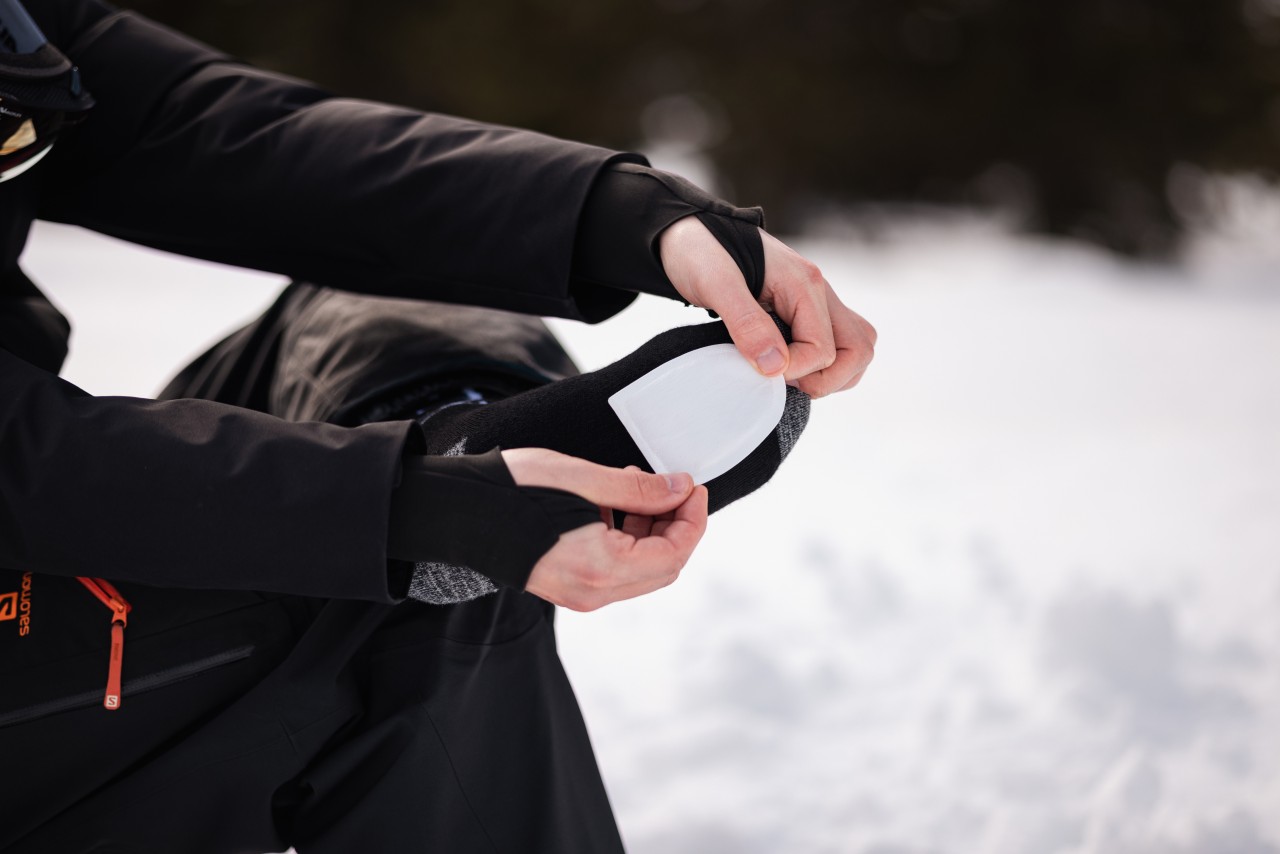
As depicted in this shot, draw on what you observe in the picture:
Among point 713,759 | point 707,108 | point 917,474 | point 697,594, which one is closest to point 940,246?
point 707,108

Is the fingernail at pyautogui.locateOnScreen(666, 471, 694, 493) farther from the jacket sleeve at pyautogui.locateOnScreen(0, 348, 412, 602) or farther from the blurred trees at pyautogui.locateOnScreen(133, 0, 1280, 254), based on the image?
the blurred trees at pyautogui.locateOnScreen(133, 0, 1280, 254)

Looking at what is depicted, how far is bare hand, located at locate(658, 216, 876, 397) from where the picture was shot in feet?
2.01

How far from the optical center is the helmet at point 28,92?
2.04ft

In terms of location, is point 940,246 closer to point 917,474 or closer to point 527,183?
point 917,474

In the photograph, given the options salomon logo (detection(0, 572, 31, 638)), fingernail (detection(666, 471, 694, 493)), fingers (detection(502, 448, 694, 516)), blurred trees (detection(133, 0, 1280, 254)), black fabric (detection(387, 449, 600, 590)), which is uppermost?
blurred trees (detection(133, 0, 1280, 254))

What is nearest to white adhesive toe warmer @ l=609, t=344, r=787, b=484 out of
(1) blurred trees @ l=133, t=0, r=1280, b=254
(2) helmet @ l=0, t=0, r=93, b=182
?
(2) helmet @ l=0, t=0, r=93, b=182

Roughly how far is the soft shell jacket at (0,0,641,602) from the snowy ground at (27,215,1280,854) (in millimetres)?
452

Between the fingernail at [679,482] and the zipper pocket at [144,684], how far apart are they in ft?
0.85

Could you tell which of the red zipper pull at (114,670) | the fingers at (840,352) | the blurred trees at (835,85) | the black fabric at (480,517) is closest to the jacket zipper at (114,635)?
the red zipper pull at (114,670)

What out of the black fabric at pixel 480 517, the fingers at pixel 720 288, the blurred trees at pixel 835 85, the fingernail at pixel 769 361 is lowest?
the black fabric at pixel 480 517

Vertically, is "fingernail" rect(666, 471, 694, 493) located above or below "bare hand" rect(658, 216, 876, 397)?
below

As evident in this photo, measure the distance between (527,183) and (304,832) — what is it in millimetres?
409

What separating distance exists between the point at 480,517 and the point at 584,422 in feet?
0.34

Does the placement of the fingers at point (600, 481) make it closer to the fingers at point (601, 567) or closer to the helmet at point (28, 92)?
the fingers at point (601, 567)
